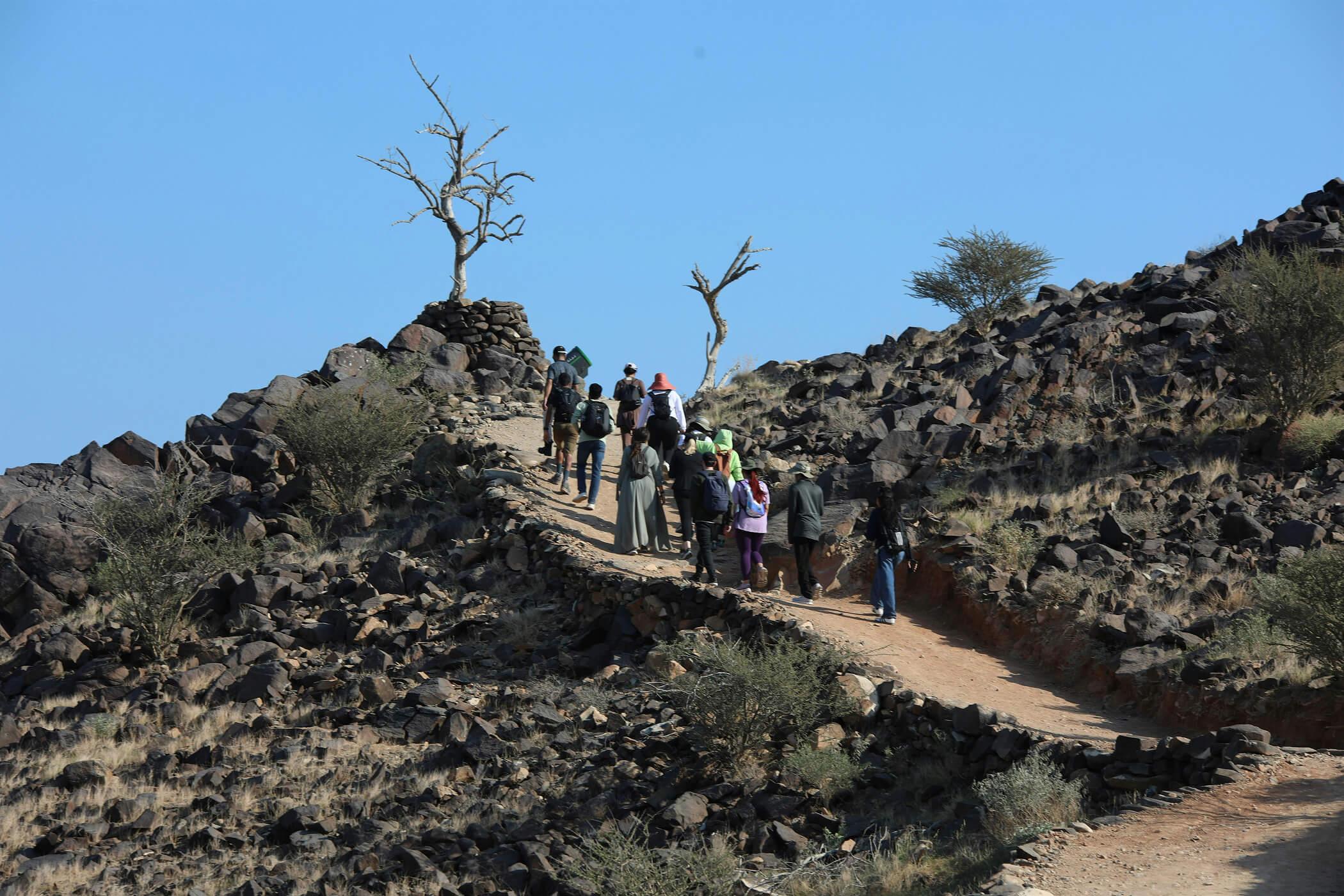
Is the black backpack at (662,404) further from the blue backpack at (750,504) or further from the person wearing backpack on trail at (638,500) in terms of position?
the blue backpack at (750,504)

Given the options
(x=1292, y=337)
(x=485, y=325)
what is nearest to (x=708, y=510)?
(x=1292, y=337)

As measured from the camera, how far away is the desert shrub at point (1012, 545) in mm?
14820

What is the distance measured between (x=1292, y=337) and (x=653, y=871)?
1338cm

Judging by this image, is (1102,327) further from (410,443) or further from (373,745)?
(373,745)

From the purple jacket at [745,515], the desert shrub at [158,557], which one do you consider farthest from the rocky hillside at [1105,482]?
the desert shrub at [158,557]

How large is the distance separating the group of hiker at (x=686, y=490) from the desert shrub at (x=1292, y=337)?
6.55 meters

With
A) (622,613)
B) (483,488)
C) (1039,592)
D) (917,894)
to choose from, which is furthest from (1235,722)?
(483,488)

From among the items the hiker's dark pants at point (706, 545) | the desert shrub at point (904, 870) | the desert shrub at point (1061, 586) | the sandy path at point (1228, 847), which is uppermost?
the hiker's dark pants at point (706, 545)

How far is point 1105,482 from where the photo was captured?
1700cm

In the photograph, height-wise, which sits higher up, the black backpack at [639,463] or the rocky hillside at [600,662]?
the black backpack at [639,463]

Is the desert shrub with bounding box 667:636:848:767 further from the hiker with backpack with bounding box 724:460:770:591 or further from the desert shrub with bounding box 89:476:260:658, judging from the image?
the desert shrub with bounding box 89:476:260:658

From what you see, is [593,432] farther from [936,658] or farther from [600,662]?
[936,658]

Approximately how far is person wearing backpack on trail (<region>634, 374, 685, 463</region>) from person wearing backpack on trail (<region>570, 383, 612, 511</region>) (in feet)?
1.68

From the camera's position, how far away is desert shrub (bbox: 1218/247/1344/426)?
60.0 feet
